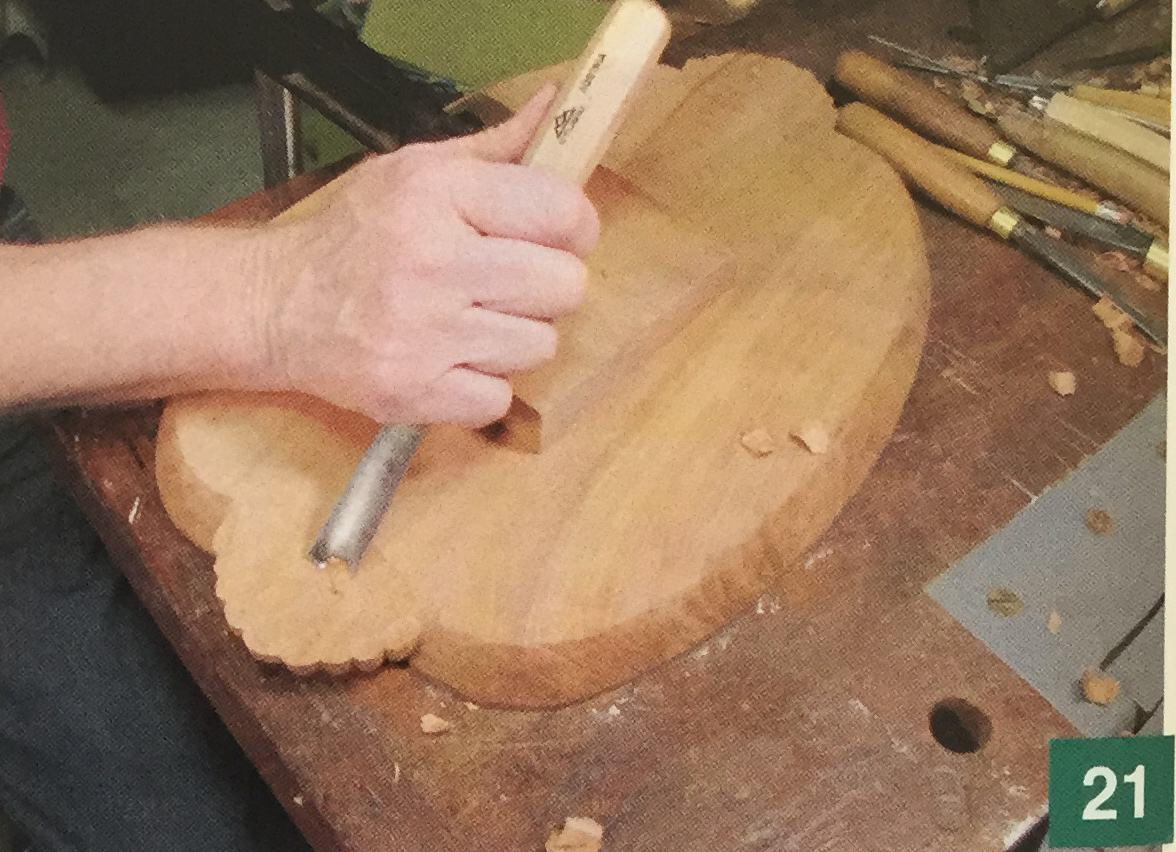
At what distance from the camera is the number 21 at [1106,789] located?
44 cm

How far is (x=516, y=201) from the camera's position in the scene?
0.46m

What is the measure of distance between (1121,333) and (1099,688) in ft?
0.82

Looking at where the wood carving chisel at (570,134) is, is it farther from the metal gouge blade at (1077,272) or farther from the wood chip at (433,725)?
the metal gouge blade at (1077,272)

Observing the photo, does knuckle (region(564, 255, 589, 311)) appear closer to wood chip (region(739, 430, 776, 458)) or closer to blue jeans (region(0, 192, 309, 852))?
wood chip (region(739, 430, 776, 458))

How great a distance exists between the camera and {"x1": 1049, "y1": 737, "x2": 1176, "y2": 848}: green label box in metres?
0.43

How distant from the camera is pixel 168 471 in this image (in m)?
0.50

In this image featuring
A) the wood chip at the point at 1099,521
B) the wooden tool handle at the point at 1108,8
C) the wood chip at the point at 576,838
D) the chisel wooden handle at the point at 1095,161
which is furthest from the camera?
the wooden tool handle at the point at 1108,8

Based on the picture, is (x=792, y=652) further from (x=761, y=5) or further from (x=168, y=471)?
(x=761, y=5)

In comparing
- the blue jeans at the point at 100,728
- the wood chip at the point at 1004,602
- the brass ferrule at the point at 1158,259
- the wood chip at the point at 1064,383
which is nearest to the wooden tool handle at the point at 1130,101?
the brass ferrule at the point at 1158,259

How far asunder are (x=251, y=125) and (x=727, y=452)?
4.23 ft

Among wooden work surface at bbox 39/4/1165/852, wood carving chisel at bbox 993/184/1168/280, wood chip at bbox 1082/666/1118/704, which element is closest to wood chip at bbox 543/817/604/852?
wooden work surface at bbox 39/4/1165/852

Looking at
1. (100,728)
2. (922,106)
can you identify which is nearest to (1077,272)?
(922,106)

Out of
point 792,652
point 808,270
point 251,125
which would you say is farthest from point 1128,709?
point 251,125

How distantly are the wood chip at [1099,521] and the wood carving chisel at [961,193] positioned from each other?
15 centimetres
